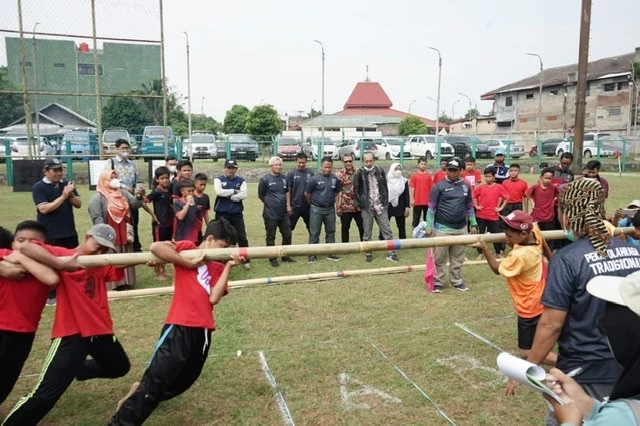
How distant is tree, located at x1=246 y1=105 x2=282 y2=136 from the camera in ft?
137

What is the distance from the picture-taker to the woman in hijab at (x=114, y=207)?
743 cm

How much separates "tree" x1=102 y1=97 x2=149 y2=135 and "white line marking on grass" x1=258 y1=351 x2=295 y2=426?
60.5 feet

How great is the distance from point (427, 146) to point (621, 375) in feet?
106

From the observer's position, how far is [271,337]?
6.06m

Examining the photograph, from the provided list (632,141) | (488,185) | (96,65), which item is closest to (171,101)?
(96,65)

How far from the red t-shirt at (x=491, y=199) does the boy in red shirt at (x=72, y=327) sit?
7962 millimetres

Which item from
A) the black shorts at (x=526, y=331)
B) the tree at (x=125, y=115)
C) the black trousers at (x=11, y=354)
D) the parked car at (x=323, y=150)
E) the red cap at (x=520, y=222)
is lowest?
the black shorts at (x=526, y=331)

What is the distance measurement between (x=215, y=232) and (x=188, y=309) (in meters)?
0.59

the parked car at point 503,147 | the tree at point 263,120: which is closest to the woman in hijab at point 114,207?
the parked car at point 503,147

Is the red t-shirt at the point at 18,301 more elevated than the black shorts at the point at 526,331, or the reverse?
the red t-shirt at the point at 18,301

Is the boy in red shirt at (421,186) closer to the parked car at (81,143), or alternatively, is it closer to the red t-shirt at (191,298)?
the red t-shirt at (191,298)

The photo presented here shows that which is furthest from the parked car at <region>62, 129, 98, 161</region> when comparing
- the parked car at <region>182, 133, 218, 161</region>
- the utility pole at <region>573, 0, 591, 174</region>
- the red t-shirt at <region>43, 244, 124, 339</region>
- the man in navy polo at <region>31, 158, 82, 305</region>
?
the red t-shirt at <region>43, 244, 124, 339</region>

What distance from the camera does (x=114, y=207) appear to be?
7582mm

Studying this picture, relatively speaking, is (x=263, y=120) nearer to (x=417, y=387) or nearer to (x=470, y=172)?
(x=470, y=172)
